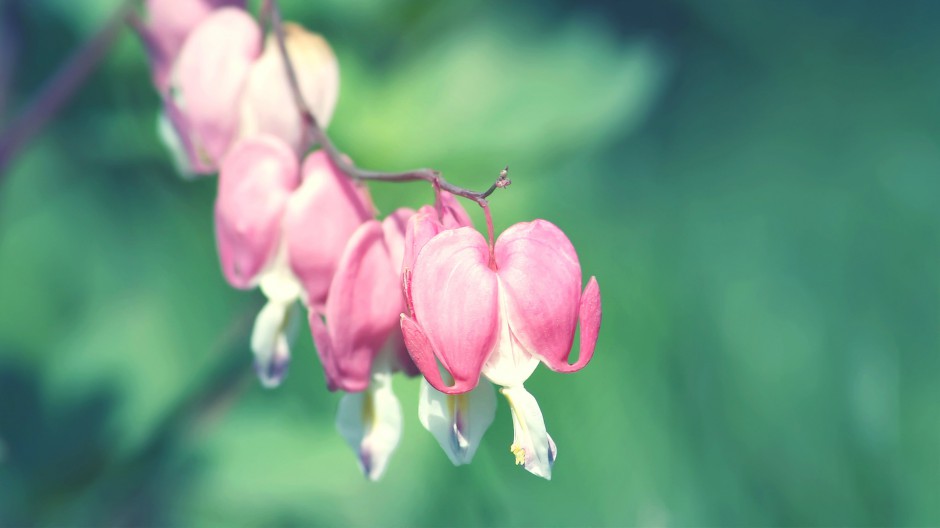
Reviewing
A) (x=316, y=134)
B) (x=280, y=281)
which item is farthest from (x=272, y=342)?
(x=316, y=134)

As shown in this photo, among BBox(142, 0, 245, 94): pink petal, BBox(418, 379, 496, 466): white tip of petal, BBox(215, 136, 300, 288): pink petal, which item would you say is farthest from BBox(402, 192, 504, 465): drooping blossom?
BBox(142, 0, 245, 94): pink petal

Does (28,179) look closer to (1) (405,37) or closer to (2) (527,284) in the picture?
(1) (405,37)

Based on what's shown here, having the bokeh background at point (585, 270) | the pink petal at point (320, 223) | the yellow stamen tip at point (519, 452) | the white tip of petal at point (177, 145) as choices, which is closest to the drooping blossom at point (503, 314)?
the yellow stamen tip at point (519, 452)

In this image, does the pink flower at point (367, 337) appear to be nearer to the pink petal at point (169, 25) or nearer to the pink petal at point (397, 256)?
the pink petal at point (397, 256)

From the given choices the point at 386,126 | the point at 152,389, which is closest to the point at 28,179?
the point at 152,389

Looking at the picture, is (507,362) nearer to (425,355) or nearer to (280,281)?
(425,355)

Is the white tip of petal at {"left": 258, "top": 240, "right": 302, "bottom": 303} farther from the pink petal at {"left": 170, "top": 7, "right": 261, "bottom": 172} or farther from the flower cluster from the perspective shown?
the pink petal at {"left": 170, "top": 7, "right": 261, "bottom": 172}

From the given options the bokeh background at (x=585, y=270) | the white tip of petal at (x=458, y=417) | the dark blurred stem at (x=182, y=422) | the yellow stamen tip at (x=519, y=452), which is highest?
the yellow stamen tip at (x=519, y=452)

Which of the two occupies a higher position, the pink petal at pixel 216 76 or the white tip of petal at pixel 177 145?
the pink petal at pixel 216 76
